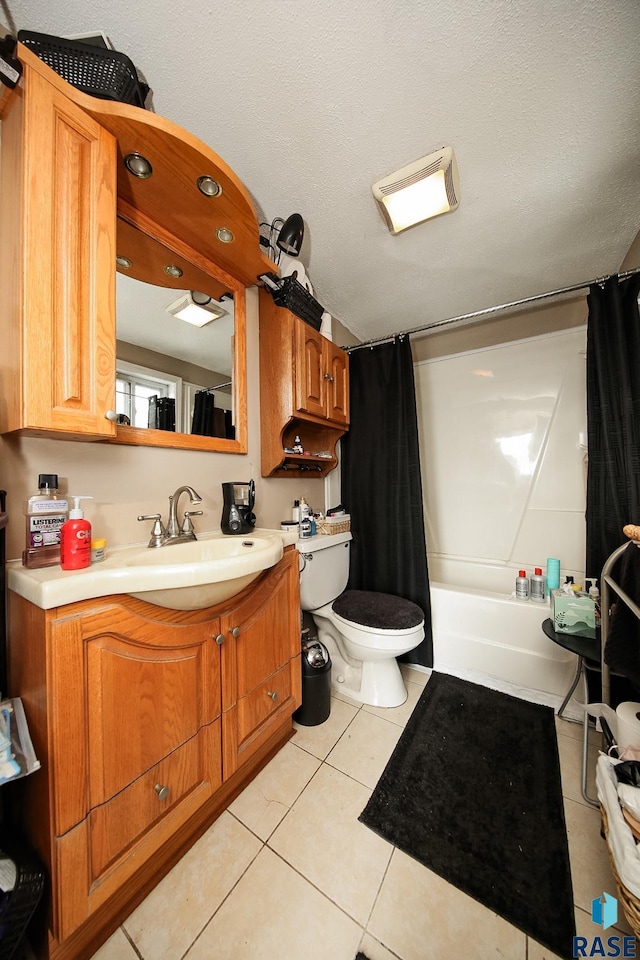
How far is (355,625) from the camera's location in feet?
4.85

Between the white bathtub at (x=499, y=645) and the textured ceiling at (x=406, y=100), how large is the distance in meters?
1.81

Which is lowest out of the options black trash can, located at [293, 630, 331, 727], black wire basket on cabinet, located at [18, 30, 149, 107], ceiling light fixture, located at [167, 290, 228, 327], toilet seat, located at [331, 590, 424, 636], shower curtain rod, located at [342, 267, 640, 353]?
black trash can, located at [293, 630, 331, 727]

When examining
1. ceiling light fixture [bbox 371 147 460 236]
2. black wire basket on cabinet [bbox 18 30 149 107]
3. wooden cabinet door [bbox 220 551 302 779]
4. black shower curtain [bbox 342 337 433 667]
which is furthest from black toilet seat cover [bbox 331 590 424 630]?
black wire basket on cabinet [bbox 18 30 149 107]

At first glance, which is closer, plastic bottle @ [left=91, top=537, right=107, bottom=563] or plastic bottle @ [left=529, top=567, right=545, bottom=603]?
plastic bottle @ [left=91, top=537, right=107, bottom=563]

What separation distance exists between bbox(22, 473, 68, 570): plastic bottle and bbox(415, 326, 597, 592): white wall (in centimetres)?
213

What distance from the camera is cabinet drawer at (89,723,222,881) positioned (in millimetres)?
699

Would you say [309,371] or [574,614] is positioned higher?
[309,371]

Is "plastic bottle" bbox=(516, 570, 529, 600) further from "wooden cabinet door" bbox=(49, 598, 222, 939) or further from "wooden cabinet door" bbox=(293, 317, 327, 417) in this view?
"wooden cabinet door" bbox=(49, 598, 222, 939)

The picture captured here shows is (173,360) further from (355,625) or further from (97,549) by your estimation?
(355,625)

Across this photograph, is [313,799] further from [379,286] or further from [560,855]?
[379,286]

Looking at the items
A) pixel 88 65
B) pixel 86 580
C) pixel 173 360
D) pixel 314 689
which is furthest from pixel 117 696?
pixel 88 65

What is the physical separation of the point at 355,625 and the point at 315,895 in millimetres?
797

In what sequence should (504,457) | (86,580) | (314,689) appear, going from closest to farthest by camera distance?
(86,580) < (314,689) < (504,457)

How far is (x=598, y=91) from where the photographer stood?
88 cm
